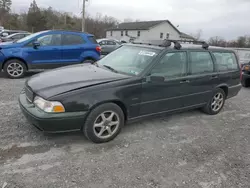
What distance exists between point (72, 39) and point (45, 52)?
1.08 metres

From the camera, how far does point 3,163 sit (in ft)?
8.83

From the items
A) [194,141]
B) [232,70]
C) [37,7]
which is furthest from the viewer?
[37,7]

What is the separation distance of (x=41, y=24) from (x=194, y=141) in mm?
44582

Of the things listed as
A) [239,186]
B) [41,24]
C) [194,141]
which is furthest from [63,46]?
[41,24]

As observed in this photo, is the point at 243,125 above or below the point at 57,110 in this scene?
below

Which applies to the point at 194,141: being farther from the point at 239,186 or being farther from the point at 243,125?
the point at 243,125

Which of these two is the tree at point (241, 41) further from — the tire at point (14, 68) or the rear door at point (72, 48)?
the tire at point (14, 68)

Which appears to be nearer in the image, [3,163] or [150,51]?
[3,163]

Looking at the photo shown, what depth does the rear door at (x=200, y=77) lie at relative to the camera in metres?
4.16

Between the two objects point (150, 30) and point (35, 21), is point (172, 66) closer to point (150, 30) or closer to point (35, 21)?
point (35, 21)

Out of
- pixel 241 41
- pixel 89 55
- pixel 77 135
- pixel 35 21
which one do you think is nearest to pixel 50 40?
pixel 89 55

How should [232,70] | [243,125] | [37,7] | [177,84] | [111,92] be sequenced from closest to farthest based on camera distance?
[111,92], [177,84], [243,125], [232,70], [37,7]

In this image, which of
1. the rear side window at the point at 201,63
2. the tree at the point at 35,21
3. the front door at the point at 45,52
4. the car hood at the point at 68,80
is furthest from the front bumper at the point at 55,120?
the tree at the point at 35,21

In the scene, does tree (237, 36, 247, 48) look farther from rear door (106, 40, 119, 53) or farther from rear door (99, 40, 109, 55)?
rear door (99, 40, 109, 55)
